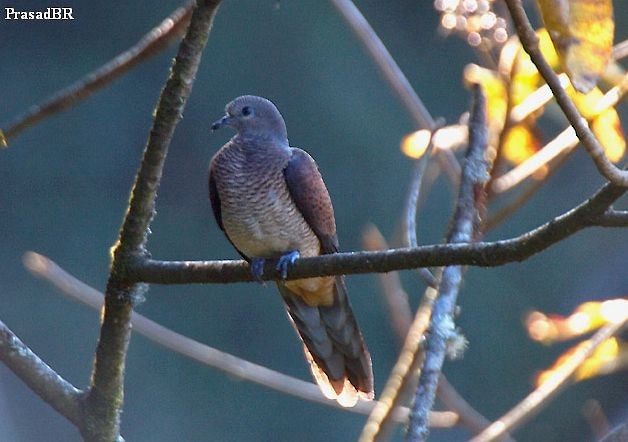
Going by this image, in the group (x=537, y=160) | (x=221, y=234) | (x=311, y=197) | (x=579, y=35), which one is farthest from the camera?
(x=221, y=234)

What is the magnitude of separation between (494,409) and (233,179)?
3093 millimetres

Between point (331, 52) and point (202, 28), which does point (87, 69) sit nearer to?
point (331, 52)

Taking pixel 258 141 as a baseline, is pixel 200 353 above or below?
below

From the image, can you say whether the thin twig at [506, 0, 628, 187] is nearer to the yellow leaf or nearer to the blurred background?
the yellow leaf

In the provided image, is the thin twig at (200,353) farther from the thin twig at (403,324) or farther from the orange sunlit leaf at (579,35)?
the orange sunlit leaf at (579,35)

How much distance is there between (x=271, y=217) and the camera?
2.88 metres

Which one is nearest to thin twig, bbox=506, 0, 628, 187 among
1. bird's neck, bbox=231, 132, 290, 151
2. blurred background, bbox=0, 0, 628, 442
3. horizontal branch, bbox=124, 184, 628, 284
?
horizontal branch, bbox=124, 184, 628, 284

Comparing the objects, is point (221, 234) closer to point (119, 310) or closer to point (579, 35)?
point (119, 310)

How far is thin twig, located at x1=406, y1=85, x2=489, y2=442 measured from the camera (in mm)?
2134

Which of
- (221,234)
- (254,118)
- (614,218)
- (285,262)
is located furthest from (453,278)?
(221,234)

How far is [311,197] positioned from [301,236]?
108 mm

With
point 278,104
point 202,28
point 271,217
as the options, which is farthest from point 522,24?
point 278,104

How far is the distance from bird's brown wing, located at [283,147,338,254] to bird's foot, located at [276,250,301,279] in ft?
0.32

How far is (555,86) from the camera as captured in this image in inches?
56.6
